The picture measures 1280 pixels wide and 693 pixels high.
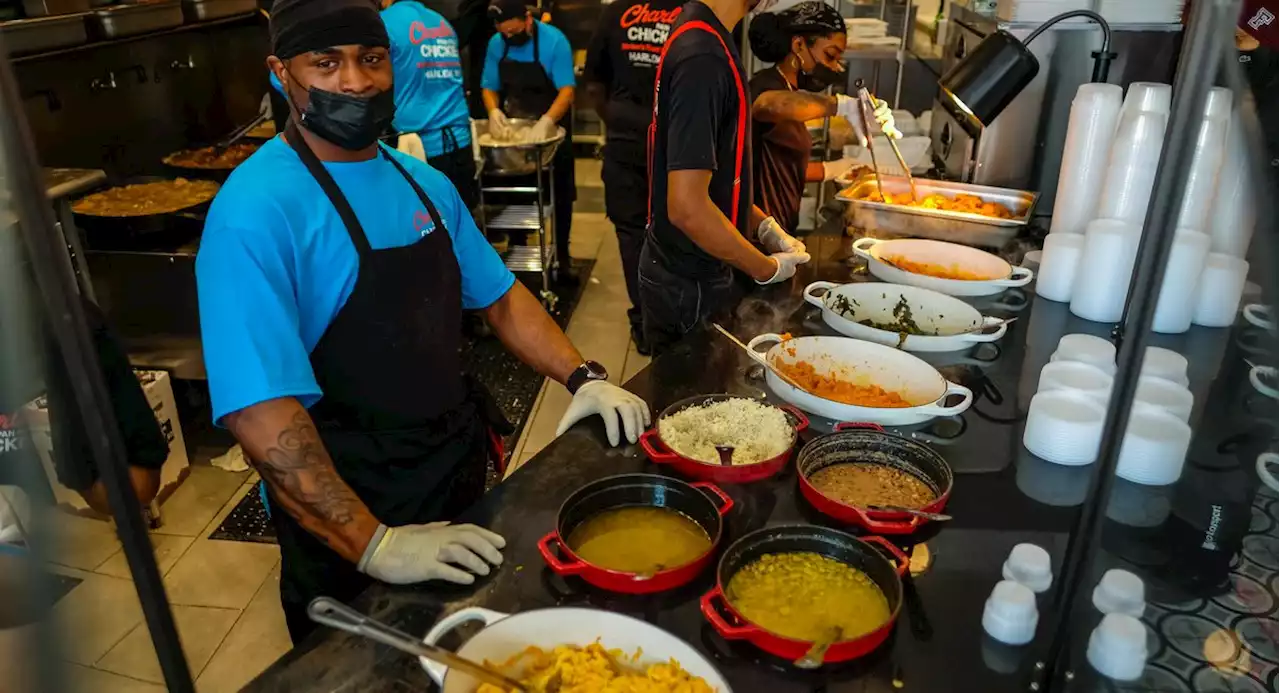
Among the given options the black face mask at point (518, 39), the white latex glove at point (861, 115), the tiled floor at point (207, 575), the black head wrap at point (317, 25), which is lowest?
the tiled floor at point (207, 575)

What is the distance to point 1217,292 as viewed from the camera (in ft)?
7.07

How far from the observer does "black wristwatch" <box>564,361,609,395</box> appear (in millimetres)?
1937

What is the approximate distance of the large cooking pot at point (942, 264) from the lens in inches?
96.9

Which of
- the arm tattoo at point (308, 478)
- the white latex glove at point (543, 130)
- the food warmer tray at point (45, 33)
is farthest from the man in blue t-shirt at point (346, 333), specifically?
the white latex glove at point (543, 130)

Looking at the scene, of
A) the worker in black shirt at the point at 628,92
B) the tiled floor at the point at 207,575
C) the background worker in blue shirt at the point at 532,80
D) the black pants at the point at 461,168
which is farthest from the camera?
the background worker in blue shirt at the point at 532,80

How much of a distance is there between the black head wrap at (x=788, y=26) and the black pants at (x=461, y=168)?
6.14ft

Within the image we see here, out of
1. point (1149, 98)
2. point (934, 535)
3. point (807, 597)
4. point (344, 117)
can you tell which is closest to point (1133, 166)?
point (1149, 98)

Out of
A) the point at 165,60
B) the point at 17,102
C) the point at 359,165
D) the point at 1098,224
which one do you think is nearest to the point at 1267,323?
the point at 1098,224

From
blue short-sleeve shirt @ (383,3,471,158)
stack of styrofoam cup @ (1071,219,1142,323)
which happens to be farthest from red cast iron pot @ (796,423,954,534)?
blue short-sleeve shirt @ (383,3,471,158)

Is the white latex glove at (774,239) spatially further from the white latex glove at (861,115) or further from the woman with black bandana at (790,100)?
the white latex glove at (861,115)

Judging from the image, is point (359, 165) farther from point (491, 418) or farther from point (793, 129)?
point (793, 129)

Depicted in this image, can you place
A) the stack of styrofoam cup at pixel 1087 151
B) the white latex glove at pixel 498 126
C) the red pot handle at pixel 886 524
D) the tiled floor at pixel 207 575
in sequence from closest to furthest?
the tiled floor at pixel 207 575, the red pot handle at pixel 886 524, the stack of styrofoam cup at pixel 1087 151, the white latex glove at pixel 498 126

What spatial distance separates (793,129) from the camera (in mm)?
3287

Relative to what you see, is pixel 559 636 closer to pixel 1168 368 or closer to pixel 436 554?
pixel 436 554
